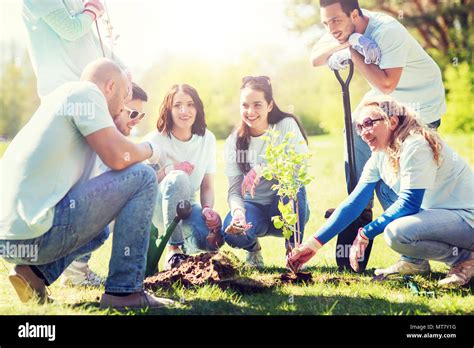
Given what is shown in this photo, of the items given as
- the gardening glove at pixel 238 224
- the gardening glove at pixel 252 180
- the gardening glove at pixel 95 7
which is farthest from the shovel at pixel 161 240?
the gardening glove at pixel 95 7

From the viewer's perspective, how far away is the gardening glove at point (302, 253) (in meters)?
3.58

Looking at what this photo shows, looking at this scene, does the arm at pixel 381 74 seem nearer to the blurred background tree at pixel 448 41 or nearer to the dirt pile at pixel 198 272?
the blurred background tree at pixel 448 41

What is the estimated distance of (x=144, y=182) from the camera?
10.3 feet

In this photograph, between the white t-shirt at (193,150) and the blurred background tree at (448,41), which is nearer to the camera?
the white t-shirt at (193,150)

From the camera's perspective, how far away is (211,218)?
391 cm

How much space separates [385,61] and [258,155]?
967mm

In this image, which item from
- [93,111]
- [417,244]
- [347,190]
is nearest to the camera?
[93,111]

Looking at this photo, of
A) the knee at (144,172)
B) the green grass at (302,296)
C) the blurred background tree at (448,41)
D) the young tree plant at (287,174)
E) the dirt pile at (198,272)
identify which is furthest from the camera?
the blurred background tree at (448,41)

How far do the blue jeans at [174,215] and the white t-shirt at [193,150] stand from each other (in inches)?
3.3

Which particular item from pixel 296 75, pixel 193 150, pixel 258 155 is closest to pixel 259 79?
pixel 296 75
